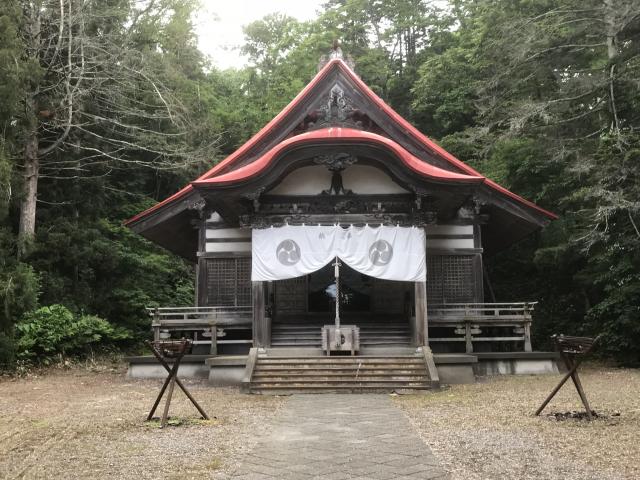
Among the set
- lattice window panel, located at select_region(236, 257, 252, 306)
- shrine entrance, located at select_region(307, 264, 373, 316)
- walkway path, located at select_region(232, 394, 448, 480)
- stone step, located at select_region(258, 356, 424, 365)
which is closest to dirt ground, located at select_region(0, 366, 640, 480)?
walkway path, located at select_region(232, 394, 448, 480)

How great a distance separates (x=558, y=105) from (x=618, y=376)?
763cm

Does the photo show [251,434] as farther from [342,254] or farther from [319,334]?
[319,334]

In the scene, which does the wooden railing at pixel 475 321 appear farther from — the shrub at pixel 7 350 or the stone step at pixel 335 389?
the shrub at pixel 7 350

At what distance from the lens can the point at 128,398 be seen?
9.95 m

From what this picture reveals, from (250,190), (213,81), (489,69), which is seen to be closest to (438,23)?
(489,69)

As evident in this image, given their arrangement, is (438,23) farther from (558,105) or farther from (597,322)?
(597,322)

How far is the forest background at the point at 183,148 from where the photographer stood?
13.6 meters

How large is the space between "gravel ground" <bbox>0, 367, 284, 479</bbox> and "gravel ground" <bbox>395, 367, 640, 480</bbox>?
2123 mm

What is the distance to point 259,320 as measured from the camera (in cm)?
1225

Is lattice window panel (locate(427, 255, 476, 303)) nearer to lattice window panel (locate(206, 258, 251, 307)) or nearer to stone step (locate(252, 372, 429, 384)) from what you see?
stone step (locate(252, 372, 429, 384))

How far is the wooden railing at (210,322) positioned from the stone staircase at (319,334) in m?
→ 0.89

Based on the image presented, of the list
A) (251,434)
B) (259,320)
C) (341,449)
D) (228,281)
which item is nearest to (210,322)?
(228,281)

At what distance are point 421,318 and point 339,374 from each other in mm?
2347

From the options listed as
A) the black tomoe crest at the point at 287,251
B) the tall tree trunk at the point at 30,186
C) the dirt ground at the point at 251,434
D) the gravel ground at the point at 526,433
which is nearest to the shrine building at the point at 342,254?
the black tomoe crest at the point at 287,251
